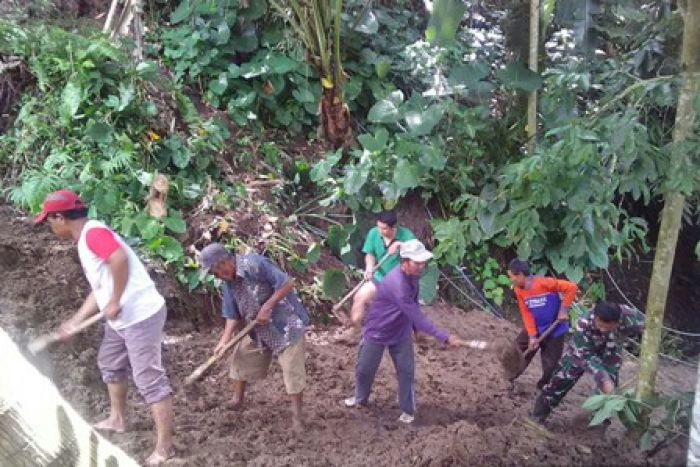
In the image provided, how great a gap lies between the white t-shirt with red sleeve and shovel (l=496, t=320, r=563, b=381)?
245 centimetres

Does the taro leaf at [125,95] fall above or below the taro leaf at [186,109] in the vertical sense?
above

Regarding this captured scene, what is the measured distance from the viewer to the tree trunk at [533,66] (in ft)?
22.9

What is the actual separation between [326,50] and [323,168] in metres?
1.28

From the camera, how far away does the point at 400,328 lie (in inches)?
174

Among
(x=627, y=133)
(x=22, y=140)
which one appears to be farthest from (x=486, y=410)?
(x=22, y=140)

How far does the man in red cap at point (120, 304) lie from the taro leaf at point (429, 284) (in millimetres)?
3468

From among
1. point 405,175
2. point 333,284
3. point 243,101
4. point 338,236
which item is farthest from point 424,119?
point 333,284

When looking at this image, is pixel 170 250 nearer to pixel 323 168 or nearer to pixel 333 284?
pixel 333 284

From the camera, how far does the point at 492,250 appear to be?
762cm

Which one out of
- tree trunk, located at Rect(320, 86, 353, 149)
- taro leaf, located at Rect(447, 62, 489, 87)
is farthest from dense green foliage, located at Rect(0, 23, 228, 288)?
taro leaf, located at Rect(447, 62, 489, 87)

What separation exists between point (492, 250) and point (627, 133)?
15.0 feet

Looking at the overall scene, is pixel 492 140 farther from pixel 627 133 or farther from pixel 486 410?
pixel 627 133

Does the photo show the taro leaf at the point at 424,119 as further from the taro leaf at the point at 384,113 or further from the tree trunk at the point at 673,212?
the tree trunk at the point at 673,212

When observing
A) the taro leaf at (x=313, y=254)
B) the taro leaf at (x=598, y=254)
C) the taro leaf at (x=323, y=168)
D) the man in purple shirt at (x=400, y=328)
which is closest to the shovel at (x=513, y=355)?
the man in purple shirt at (x=400, y=328)
